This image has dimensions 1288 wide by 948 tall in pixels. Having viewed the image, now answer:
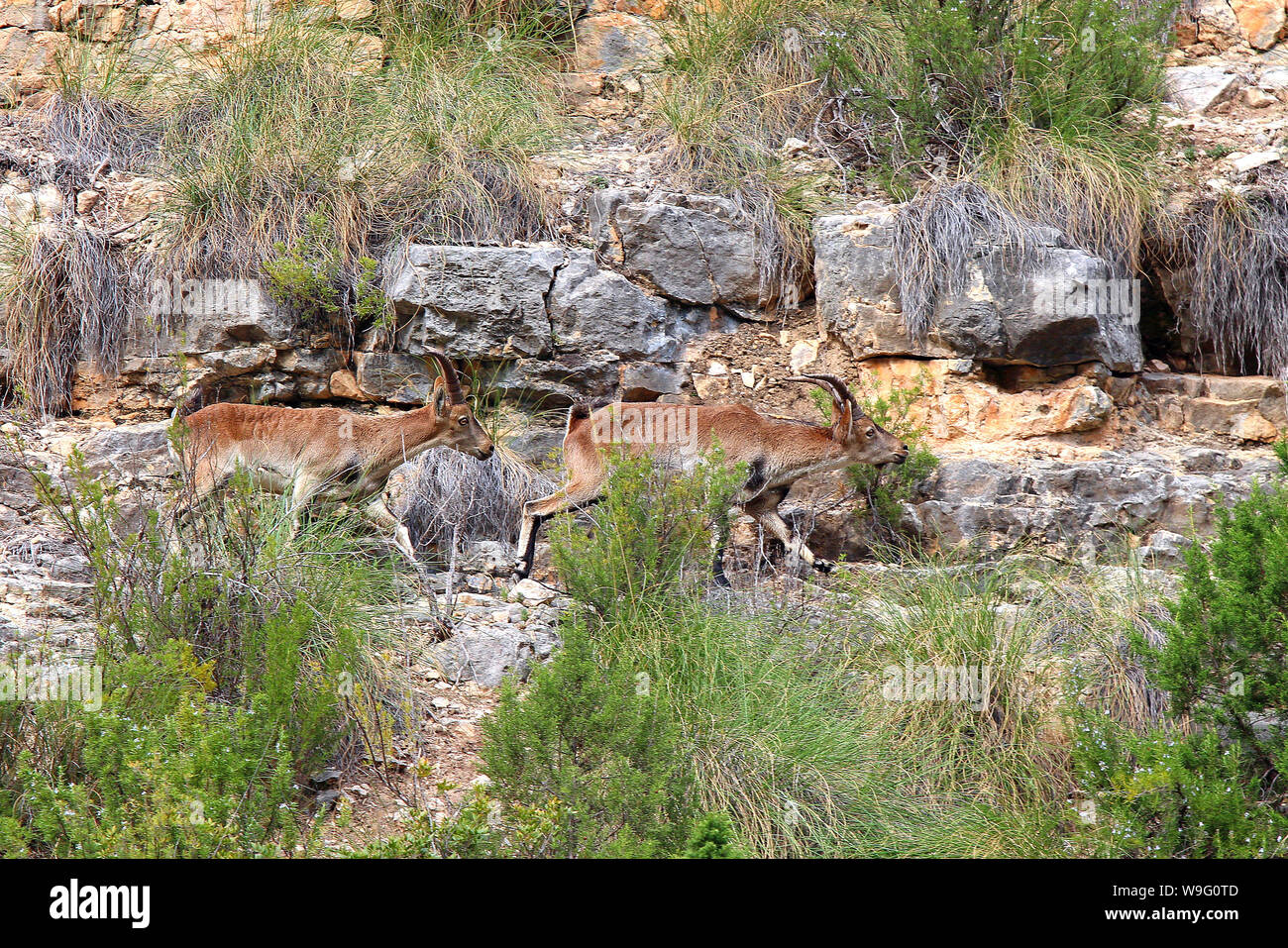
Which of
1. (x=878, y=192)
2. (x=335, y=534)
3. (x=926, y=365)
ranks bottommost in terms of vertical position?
(x=335, y=534)

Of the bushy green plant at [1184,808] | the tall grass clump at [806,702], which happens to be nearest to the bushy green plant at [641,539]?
the tall grass clump at [806,702]

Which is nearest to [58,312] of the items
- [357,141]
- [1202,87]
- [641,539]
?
[357,141]

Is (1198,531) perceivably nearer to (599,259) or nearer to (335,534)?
(599,259)

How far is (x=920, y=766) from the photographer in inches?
235

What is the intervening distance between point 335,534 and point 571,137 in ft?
16.6

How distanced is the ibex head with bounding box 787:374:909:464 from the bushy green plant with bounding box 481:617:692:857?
138 inches

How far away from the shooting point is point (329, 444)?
784cm

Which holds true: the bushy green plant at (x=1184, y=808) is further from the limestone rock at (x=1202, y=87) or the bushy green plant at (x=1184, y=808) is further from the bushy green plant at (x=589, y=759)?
the limestone rock at (x=1202, y=87)

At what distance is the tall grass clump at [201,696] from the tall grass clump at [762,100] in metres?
4.65

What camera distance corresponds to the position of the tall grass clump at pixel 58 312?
895 cm

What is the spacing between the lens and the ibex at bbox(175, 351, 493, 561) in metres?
7.59

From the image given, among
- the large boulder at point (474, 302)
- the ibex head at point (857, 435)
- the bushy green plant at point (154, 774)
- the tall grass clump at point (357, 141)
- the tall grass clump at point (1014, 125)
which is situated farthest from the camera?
the tall grass clump at point (357, 141)

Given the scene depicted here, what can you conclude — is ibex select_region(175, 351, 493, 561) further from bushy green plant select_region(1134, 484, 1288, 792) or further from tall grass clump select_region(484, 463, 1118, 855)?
bushy green plant select_region(1134, 484, 1288, 792)
